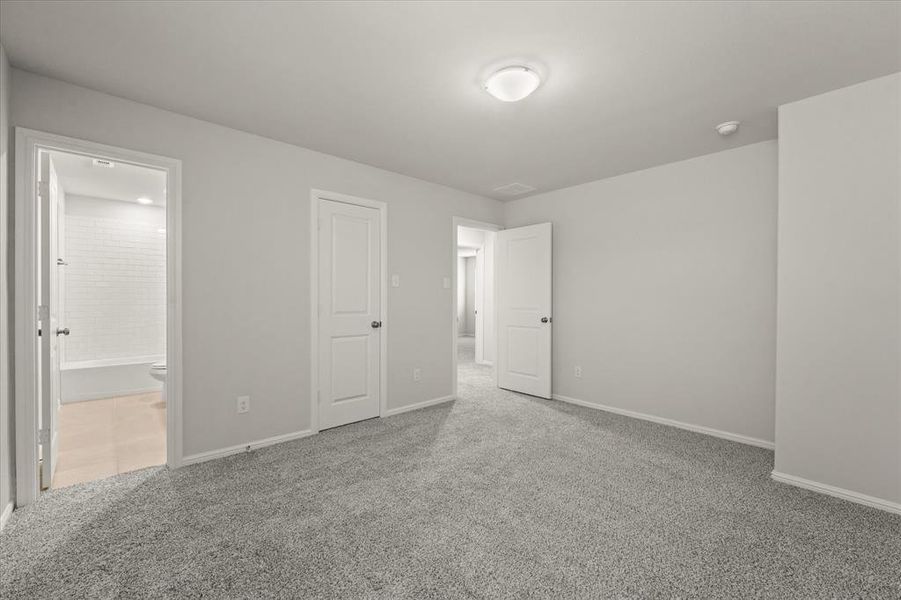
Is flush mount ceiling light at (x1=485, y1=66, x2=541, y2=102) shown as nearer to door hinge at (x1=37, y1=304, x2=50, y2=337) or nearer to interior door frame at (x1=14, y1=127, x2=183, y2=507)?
interior door frame at (x1=14, y1=127, x2=183, y2=507)

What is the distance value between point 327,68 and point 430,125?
0.89 metres

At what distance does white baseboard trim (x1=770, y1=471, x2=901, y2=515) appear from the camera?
2.19 metres

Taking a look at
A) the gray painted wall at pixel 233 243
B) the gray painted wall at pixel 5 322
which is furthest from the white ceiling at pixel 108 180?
the gray painted wall at pixel 5 322

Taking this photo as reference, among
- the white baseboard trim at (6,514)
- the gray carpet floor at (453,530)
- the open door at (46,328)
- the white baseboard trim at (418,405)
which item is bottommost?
the gray carpet floor at (453,530)

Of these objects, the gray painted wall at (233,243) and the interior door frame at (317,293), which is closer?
the gray painted wall at (233,243)

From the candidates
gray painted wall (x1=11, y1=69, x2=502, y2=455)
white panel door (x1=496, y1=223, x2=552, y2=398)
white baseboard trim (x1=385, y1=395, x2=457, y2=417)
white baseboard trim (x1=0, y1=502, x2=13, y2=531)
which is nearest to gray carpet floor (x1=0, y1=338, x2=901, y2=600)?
white baseboard trim (x1=0, y1=502, x2=13, y2=531)

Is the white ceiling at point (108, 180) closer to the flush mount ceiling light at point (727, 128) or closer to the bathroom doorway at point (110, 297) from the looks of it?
the bathroom doorway at point (110, 297)

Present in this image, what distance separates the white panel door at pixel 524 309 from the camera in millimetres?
4566

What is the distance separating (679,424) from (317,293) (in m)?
3.47

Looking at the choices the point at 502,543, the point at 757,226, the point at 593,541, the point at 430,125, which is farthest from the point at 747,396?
the point at 430,125

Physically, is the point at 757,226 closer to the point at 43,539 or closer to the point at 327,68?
the point at 327,68

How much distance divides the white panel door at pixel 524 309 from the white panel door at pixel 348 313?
1.81 metres

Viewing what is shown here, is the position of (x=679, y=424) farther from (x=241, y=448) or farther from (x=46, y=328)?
(x=46, y=328)

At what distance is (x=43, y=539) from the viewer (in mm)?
1892
